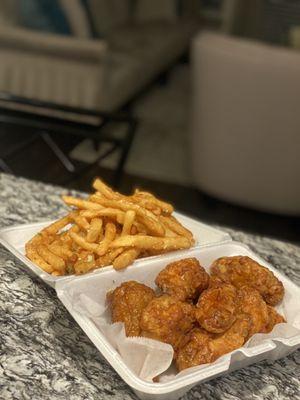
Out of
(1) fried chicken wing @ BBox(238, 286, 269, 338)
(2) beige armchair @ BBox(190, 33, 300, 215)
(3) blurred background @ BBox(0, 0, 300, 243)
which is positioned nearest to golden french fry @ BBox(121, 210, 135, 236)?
(1) fried chicken wing @ BBox(238, 286, 269, 338)

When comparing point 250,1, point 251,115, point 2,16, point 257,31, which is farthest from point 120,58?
point 250,1

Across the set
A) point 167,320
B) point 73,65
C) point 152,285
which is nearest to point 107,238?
point 152,285

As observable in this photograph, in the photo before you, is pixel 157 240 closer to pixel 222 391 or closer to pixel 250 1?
pixel 222 391

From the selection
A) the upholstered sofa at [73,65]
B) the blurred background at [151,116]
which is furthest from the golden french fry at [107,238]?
the upholstered sofa at [73,65]

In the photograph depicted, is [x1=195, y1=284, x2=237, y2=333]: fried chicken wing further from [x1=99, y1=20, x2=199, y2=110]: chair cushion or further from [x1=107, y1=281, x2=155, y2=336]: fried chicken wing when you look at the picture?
[x1=99, y1=20, x2=199, y2=110]: chair cushion

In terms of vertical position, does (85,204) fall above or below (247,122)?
above

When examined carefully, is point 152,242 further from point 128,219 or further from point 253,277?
point 253,277
